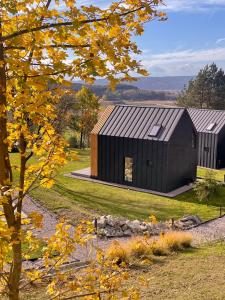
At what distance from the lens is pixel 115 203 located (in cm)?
1920

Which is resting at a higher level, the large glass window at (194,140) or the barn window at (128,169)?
the large glass window at (194,140)

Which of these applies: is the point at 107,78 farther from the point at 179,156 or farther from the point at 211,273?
the point at 179,156

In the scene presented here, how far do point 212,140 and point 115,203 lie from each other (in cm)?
1283

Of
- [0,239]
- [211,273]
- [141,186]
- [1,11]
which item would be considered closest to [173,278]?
[211,273]

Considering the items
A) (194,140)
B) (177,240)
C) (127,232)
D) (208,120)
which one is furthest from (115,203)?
(208,120)

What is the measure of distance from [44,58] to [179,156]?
1950cm

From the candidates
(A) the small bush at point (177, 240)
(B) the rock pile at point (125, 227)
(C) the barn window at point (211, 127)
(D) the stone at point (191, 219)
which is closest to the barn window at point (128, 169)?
(D) the stone at point (191, 219)

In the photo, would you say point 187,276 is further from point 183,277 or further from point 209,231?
point 209,231

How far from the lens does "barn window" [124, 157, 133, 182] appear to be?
22427mm

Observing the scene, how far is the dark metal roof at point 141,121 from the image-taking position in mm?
21375

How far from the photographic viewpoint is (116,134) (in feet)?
73.7

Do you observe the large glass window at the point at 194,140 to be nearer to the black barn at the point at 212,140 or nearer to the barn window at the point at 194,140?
the barn window at the point at 194,140

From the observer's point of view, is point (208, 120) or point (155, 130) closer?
point (155, 130)

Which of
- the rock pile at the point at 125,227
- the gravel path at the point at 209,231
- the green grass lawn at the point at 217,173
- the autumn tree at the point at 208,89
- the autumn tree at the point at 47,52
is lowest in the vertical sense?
the gravel path at the point at 209,231
